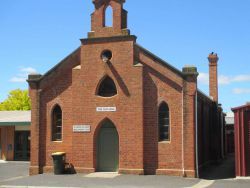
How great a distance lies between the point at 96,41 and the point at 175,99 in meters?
5.22

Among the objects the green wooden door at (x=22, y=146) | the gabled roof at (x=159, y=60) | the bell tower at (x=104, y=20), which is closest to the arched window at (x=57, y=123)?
the bell tower at (x=104, y=20)

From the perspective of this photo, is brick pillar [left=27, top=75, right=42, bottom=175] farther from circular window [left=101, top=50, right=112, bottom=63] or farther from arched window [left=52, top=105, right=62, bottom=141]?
circular window [left=101, top=50, right=112, bottom=63]

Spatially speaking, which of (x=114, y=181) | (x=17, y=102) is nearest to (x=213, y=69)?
(x=114, y=181)

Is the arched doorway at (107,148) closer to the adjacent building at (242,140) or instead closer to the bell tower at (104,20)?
the bell tower at (104,20)

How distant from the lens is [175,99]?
70.0 ft

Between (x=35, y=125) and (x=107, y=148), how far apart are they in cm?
412

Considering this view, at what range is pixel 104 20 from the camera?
23062 mm

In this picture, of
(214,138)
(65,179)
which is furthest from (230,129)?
(65,179)

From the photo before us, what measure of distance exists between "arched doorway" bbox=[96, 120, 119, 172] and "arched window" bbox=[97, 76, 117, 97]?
145cm

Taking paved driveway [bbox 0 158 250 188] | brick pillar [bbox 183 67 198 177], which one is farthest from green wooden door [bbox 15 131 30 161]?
brick pillar [bbox 183 67 198 177]

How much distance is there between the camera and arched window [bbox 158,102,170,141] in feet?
70.6

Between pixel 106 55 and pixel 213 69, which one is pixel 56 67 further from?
pixel 213 69

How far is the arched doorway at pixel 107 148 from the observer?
73.5 feet

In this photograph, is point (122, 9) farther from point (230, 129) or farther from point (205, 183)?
point (230, 129)
